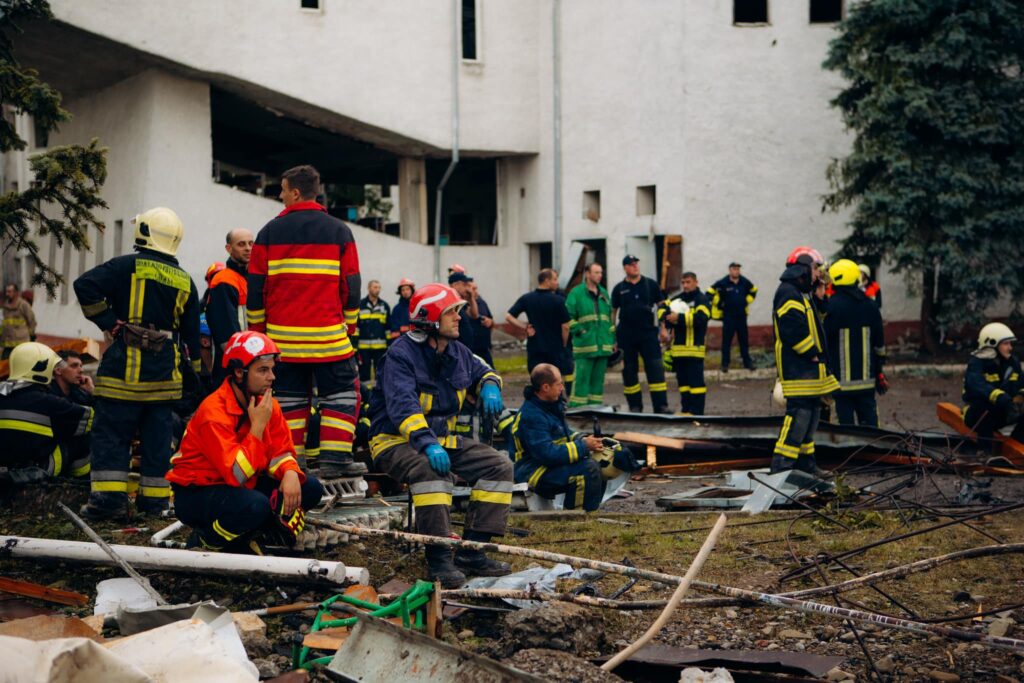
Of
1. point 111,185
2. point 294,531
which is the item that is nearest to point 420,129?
point 111,185

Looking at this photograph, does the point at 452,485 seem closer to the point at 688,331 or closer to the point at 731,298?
the point at 688,331

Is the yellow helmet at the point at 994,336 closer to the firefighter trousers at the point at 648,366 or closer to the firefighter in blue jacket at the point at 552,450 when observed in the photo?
the firefighter trousers at the point at 648,366

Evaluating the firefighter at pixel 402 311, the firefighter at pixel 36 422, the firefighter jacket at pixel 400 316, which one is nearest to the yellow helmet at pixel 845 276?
the firefighter at pixel 36 422

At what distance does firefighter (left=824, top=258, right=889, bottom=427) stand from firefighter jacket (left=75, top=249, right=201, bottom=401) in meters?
5.97

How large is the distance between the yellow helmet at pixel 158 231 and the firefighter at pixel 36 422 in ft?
3.61

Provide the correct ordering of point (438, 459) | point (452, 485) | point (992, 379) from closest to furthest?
point (438, 459) → point (452, 485) → point (992, 379)

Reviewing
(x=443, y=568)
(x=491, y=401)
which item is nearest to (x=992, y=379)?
(x=491, y=401)

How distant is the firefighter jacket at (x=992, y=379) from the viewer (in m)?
10.5

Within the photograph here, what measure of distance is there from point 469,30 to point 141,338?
20.3m

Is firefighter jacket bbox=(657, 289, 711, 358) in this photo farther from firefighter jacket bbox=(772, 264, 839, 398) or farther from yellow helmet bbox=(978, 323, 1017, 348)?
firefighter jacket bbox=(772, 264, 839, 398)

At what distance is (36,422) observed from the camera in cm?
773

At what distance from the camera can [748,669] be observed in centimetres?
483

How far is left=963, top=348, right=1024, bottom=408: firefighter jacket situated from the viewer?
1048cm

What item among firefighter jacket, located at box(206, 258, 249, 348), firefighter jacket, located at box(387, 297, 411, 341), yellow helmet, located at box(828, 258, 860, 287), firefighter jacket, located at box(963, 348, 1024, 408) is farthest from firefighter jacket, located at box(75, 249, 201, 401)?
firefighter jacket, located at box(387, 297, 411, 341)
